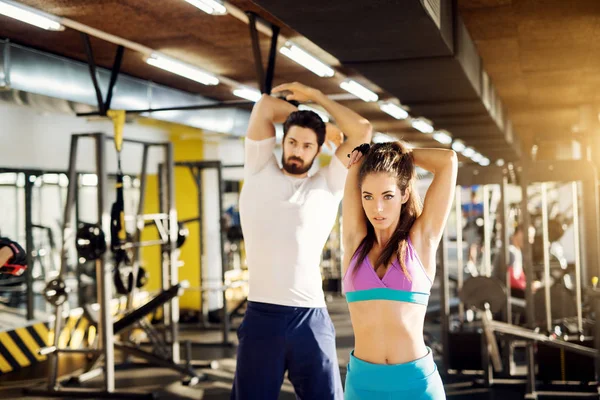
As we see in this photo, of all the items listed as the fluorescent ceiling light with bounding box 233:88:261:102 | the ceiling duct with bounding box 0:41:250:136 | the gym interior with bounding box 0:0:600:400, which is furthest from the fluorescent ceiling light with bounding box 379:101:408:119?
the ceiling duct with bounding box 0:41:250:136

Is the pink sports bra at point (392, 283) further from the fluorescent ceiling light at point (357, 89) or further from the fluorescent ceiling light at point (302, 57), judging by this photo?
the fluorescent ceiling light at point (357, 89)

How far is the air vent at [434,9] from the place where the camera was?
3227 millimetres

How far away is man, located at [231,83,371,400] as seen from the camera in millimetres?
2410

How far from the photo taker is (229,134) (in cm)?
855

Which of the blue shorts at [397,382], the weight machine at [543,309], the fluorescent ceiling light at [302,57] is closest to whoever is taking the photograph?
the blue shorts at [397,382]

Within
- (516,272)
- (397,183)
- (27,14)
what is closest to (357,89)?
(516,272)

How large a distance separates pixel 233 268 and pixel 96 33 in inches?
286

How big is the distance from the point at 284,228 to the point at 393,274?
695mm

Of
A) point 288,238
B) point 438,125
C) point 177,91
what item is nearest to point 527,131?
point 438,125

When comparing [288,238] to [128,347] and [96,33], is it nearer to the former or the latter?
[96,33]

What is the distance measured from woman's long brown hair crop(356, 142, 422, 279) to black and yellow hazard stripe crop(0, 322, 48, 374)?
5178 millimetres

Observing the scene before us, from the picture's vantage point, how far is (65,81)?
5445mm

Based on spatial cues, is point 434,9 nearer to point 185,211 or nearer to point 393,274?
point 393,274

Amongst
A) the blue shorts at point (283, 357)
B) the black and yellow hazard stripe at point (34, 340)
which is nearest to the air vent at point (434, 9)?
the blue shorts at point (283, 357)
